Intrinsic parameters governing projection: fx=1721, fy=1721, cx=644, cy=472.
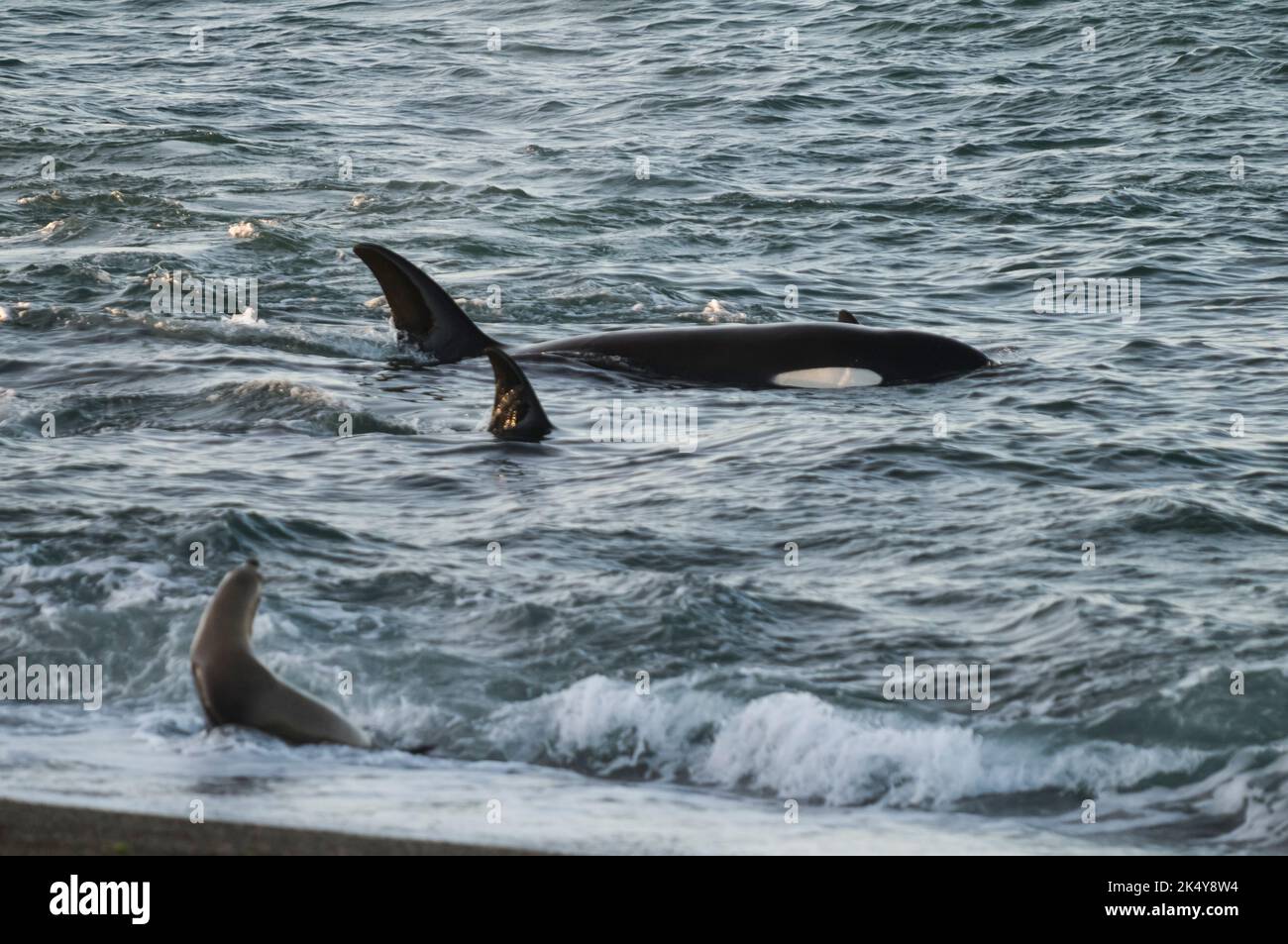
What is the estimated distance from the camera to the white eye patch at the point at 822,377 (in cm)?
1232

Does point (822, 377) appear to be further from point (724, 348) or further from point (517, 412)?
point (517, 412)

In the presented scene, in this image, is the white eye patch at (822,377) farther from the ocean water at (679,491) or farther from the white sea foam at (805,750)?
the white sea foam at (805,750)

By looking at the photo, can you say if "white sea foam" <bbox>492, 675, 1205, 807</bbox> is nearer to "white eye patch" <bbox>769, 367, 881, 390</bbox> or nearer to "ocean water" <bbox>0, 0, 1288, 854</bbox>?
"ocean water" <bbox>0, 0, 1288, 854</bbox>

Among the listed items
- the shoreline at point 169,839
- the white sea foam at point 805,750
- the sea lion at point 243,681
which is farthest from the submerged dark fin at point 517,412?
the shoreline at point 169,839

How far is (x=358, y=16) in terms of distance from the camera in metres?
35.1

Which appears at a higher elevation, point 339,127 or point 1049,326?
point 339,127

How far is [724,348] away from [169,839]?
796cm

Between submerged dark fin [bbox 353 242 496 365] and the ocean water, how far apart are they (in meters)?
0.27

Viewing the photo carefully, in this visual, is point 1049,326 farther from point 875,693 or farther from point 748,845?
point 748,845

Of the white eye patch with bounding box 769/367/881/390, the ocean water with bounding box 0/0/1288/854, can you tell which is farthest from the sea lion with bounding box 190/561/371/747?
the white eye patch with bounding box 769/367/881/390

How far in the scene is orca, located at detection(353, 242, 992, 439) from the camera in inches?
488

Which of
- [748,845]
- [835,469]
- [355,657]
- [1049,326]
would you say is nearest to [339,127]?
[1049,326]
